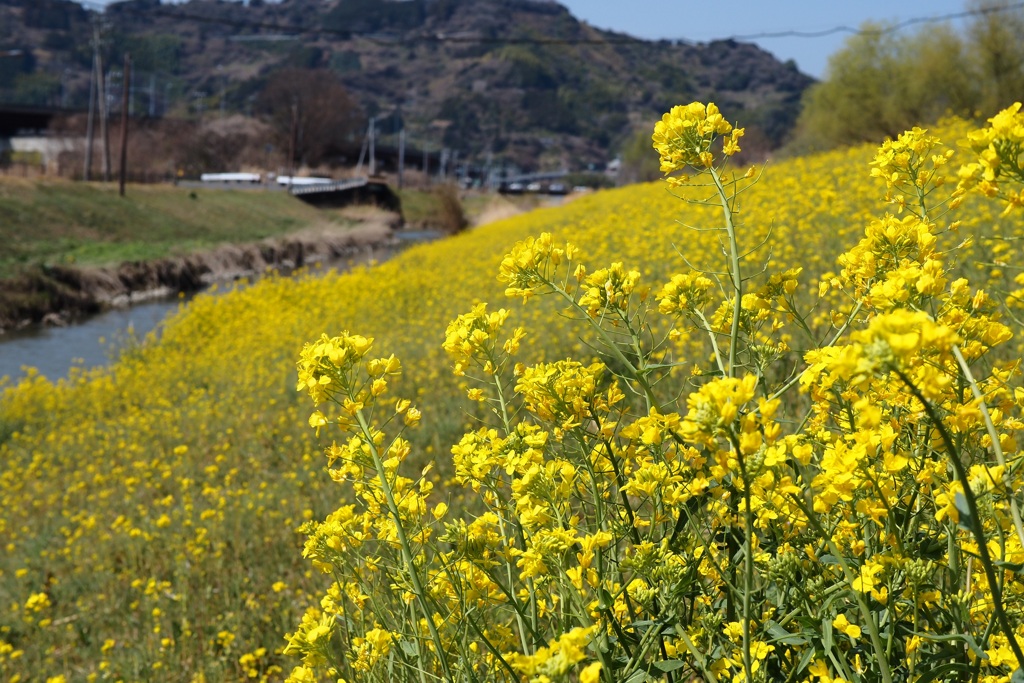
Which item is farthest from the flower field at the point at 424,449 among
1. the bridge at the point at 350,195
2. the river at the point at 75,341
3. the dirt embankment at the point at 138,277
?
the bridge at the point at 350,195

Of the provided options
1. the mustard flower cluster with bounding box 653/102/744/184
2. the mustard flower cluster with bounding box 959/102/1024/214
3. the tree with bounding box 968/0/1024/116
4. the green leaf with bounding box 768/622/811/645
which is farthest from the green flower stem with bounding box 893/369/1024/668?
the tree with bounding box 968/0/1024/116

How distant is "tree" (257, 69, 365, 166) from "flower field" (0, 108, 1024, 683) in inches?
2851

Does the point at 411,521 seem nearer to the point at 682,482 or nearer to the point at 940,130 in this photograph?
the point at 682,482

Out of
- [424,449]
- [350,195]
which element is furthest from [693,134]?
[350,195]

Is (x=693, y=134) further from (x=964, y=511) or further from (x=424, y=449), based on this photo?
(x=424, y=449)

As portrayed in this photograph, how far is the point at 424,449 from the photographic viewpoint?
203 inches

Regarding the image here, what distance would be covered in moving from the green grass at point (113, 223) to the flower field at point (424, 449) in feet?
36.6

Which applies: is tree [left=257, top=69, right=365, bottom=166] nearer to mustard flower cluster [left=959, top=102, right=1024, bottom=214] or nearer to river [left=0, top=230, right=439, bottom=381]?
river [left=0, top=230, right=439, bottom=381]

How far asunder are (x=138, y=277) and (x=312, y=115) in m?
77.4

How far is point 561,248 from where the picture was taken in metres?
1.67

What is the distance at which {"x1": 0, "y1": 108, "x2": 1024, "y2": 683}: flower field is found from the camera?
126 cm

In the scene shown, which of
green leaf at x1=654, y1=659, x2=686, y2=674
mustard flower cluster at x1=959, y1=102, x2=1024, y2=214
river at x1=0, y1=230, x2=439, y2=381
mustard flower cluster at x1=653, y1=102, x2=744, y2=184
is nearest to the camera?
green leaf at x1=654, y1=659, x2=686, y2=674

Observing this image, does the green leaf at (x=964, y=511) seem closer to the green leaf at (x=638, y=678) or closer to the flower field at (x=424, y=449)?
the flower field at (x=424, y=449)

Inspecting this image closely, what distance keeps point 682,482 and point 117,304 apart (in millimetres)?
19855
